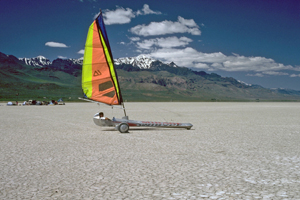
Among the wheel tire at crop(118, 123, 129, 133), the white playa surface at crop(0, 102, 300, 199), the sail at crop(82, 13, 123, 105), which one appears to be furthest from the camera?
the sail at crop(82, 13, 123, 105)

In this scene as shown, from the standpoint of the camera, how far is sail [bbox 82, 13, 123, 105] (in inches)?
634

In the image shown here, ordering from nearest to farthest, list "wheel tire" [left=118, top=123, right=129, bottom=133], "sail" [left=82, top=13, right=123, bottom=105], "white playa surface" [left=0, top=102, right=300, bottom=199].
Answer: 1. "white playa surface" [left=0, top=102, right=300, bottom=199]
2. "wheel tire" [left=118, top=123, right=129, bottom=133]
3. "sail" [left=82, top=13, right=123, bottom=105]

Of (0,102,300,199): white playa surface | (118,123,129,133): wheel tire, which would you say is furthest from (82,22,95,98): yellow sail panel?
(0,102,300,199): white playa surface

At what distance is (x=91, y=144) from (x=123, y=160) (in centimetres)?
352

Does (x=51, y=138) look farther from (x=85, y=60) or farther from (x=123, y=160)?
(x=123, y=160)

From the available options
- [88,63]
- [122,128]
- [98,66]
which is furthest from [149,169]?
[88,63]

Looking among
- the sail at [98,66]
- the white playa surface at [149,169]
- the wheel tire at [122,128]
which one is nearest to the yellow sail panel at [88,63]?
the sail at [98,66]

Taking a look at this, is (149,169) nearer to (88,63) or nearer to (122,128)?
(122,128)

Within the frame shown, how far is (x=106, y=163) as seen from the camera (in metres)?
8.55

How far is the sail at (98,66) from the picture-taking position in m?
16.1

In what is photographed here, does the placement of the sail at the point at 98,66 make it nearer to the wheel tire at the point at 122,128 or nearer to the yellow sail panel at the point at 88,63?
the yellow sail panel at the point at 88,63

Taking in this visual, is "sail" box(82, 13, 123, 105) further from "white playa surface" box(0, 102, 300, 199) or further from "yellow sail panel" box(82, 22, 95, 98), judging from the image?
"white playa surface" box(0, 102, 300, 199)

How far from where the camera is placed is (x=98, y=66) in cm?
1619

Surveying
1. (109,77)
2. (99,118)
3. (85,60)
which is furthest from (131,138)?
(85,60)
